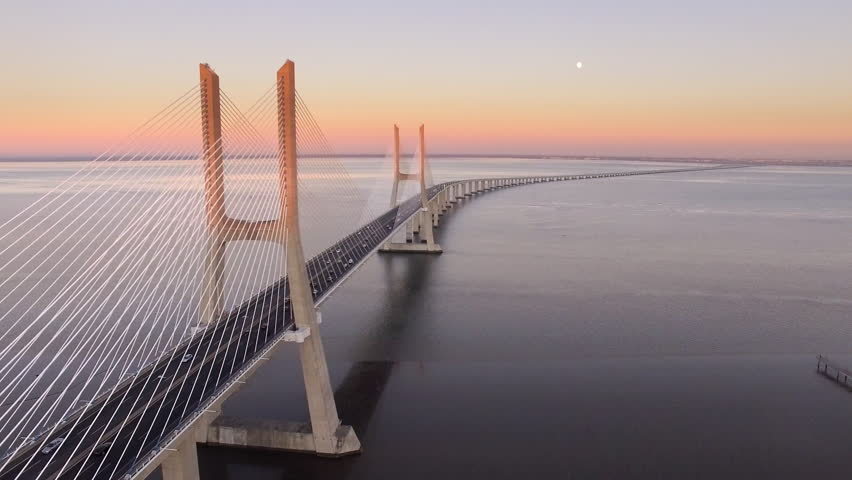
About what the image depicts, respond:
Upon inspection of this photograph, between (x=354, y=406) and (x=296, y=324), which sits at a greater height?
(x=296, y=324)

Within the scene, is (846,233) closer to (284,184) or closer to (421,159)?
(421,159)

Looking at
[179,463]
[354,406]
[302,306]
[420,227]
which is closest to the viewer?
[179,463]

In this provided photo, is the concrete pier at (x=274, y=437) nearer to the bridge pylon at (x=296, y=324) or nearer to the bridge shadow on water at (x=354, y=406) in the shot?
the bridge pylon at (x=296, y=324)

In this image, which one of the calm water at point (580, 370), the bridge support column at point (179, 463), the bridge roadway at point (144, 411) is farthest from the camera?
the calm water at point (580, 370)

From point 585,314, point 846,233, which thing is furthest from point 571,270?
point 846,233

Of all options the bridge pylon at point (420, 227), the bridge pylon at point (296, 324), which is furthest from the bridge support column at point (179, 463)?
the bridge pylon at point (420, 227)

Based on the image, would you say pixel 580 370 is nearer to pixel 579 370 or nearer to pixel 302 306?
pixel 579 370

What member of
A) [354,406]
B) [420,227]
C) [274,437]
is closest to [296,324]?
[274,437]
